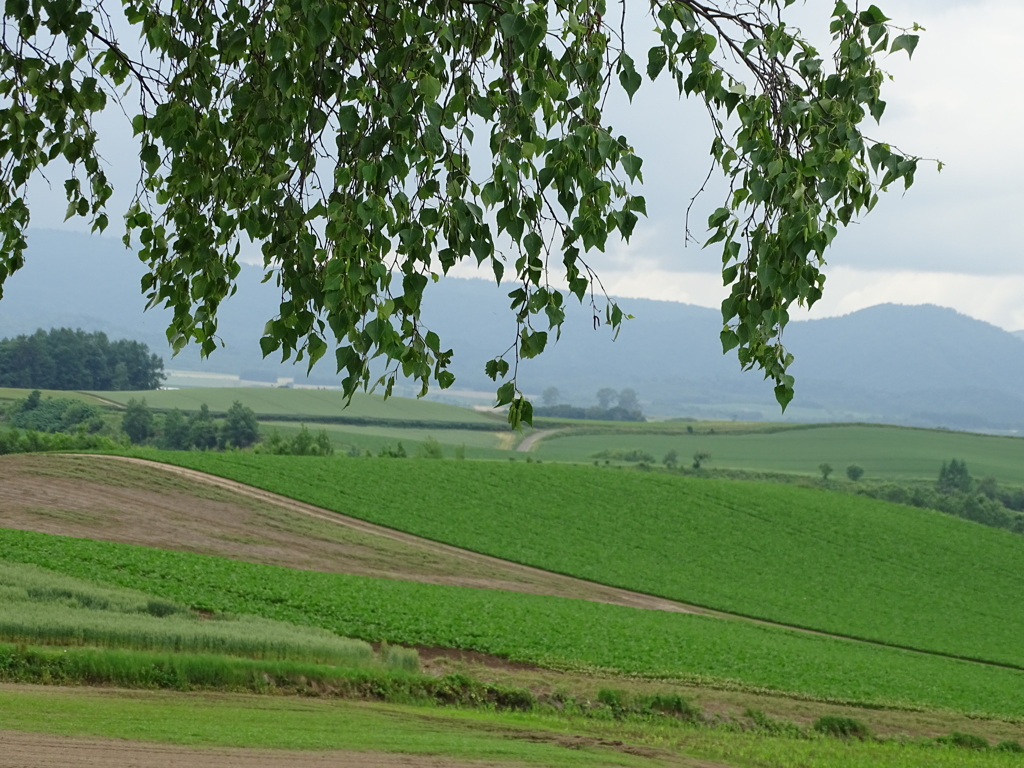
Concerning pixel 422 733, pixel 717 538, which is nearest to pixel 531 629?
pixel 422 733

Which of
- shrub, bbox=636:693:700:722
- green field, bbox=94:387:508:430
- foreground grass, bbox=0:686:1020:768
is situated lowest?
shrub, bbox=636:693:700:722

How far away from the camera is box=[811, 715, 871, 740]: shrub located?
761 inches

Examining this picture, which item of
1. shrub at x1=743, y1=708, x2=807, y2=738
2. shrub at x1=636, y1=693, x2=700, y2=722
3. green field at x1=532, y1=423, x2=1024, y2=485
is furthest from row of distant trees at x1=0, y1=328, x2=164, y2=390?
shrub at x1=743, y1=708, x2=807, y2=738

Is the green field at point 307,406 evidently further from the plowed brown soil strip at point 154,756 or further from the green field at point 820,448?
the plowed brown soil strip at point 154,756

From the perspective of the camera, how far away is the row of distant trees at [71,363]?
112 metres

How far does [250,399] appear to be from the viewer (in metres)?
134

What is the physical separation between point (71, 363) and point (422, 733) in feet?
368

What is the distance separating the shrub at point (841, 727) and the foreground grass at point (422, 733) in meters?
1.07

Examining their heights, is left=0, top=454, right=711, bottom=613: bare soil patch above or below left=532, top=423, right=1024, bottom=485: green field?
below

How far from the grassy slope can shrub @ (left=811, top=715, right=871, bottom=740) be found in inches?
784

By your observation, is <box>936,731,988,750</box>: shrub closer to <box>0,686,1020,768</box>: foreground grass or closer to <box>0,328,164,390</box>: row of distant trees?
<box>0,686,1020,768</box>: foreground grass

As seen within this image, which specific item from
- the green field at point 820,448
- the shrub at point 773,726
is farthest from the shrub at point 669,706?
A: the green field at point 820,448

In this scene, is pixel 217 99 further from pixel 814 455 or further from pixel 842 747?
pixel 814 455

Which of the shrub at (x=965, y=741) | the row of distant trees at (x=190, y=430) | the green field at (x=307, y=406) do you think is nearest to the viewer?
the shrub at (x=965, y=741)
